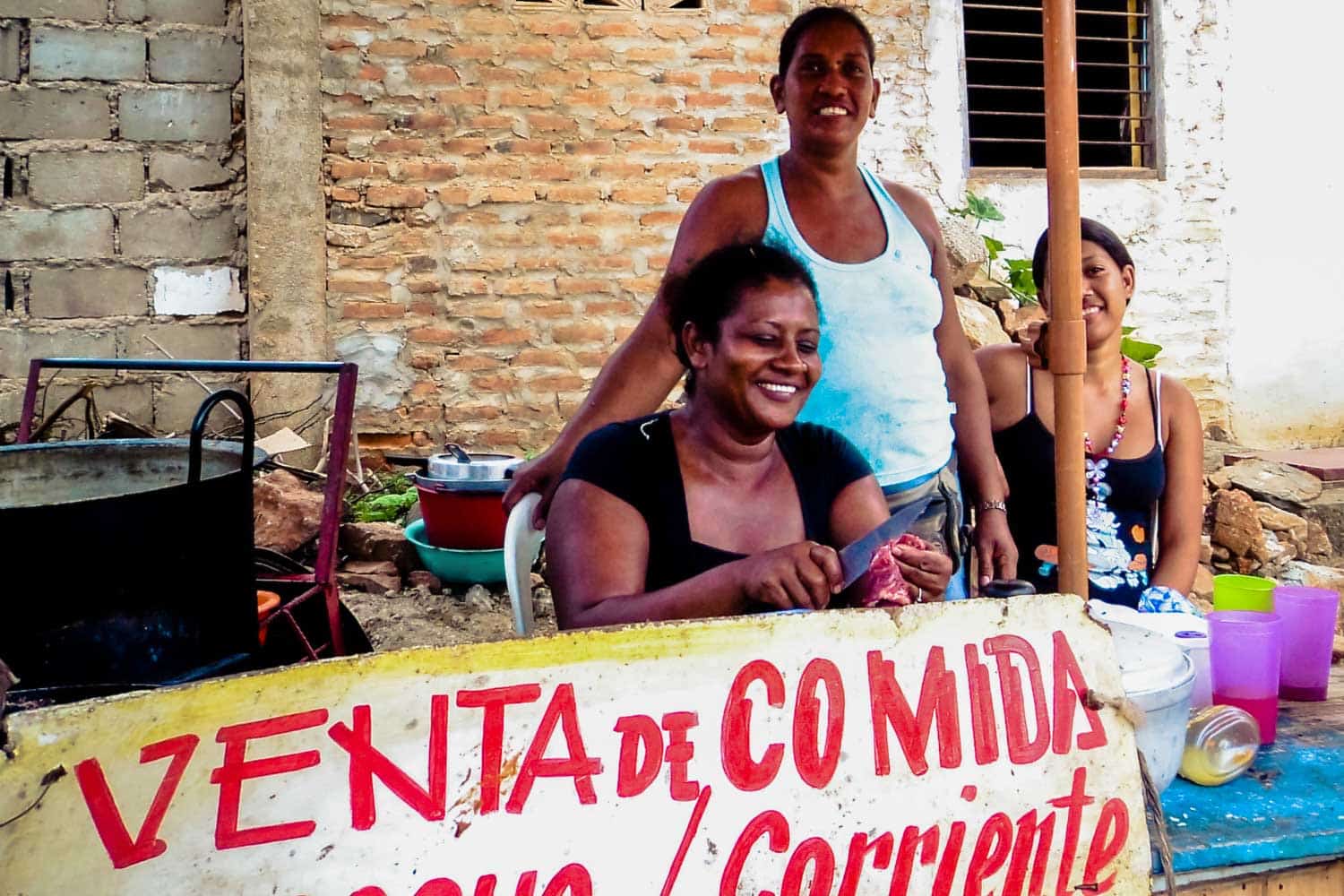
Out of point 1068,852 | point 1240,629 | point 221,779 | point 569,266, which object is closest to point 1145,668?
point 1068,852

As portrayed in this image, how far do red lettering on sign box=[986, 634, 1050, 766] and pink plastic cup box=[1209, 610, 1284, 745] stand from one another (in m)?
0.59

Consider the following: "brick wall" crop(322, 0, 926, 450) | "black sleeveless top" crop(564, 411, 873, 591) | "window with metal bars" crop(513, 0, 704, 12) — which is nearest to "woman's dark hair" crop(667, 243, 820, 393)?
"black sleeveless top" crop(564, 411, 873, 591)

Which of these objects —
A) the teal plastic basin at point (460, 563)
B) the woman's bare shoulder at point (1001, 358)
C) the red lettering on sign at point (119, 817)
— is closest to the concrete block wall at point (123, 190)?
the teal plastic basin at point (460, 563)

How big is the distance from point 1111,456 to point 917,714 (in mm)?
1519

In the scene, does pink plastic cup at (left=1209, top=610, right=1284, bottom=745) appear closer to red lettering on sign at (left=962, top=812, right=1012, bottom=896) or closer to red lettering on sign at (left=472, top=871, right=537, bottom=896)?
red lettering on sign at (left=962, top=812, right=1012, bottom=896)

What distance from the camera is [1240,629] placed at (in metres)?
A: 1.63

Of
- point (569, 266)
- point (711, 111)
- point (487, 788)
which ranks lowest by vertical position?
point (487, 788)

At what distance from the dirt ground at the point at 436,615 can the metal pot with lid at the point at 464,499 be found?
8.7 inches

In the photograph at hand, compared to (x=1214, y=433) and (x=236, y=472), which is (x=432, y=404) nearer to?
(x=236, y=472)

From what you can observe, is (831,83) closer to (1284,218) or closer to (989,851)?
(989,851)

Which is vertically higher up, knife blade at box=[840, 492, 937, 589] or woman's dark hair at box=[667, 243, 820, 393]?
woman's dark hair at box=[667, 243, 820, 393]

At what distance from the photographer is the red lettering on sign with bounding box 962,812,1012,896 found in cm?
115

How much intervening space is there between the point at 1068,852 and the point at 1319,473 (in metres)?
5.38

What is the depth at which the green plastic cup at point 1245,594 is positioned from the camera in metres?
1.82
